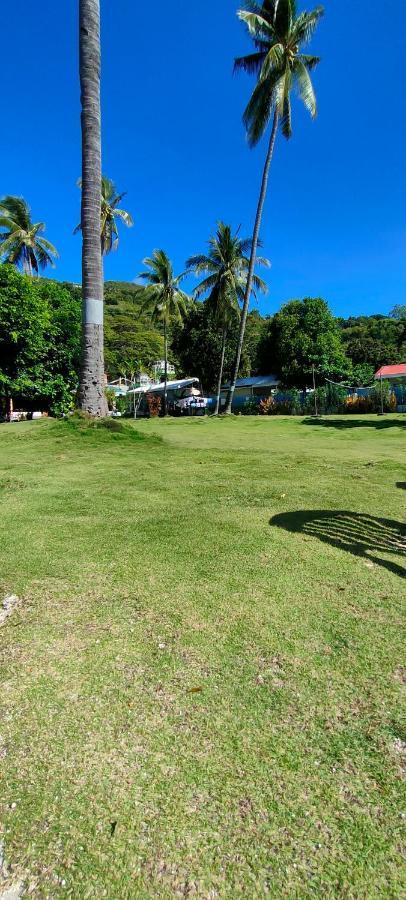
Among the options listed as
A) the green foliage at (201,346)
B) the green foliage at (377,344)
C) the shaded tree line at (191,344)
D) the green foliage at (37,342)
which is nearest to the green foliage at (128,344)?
A: the shaded tree line at (191,344)

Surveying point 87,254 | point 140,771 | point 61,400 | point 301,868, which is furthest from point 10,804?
point 61,400

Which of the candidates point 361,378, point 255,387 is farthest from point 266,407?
point 255,387

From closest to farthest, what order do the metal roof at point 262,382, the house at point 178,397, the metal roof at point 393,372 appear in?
the metal roof at point 393,372 < the house at point 178,397 < the metal roof at point 262,382

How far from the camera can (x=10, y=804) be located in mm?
1298

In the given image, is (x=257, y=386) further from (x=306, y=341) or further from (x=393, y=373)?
(x=393, y=373)

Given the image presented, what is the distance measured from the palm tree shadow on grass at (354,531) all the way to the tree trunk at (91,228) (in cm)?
672

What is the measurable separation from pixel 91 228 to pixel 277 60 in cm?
1428

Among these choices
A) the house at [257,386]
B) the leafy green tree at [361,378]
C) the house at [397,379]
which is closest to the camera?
the house at [397,379]

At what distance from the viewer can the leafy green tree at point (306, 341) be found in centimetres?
3328

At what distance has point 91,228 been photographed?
9508mm

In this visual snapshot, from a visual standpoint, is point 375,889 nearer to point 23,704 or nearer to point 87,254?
point 23,704

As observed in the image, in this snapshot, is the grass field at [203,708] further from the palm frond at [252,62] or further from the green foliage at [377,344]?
the green foliage at [377,344]

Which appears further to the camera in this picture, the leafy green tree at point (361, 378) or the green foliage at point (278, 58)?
the leafy green tree at point (361, 378)

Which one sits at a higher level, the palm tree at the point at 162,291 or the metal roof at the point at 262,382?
the palm tree at the point at 162,291
